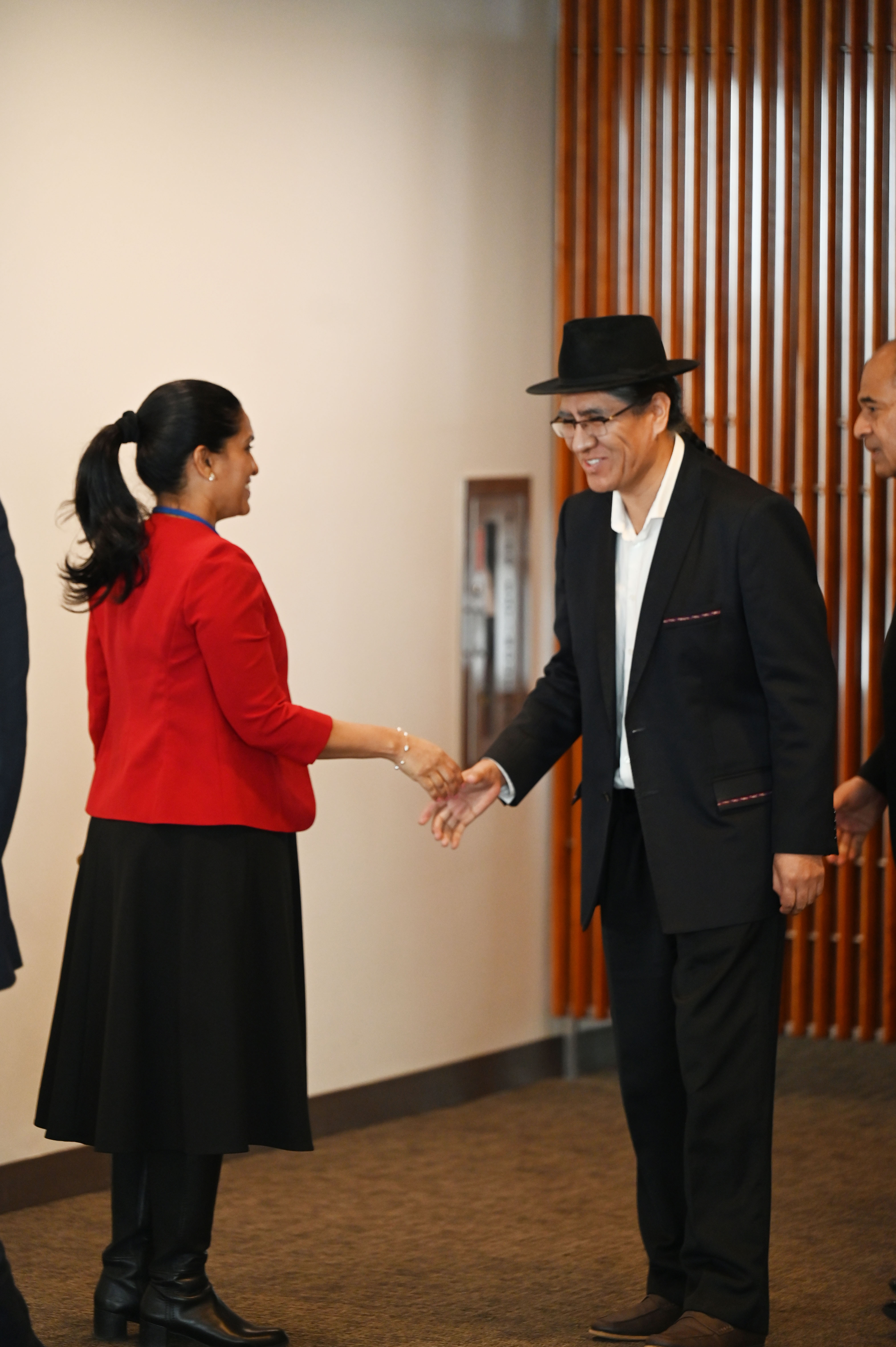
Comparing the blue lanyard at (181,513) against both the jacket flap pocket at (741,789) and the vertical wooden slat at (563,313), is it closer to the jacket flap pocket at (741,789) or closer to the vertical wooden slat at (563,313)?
the jacket flap pocket at (741,789)

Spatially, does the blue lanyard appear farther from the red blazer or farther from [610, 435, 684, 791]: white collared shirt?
[610, 435, 684, 791]: white collared shirt

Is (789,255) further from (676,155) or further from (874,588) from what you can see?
(874,588)

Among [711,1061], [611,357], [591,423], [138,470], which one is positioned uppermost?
[611,357]

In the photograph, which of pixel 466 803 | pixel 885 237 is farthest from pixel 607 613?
pixel 885 237

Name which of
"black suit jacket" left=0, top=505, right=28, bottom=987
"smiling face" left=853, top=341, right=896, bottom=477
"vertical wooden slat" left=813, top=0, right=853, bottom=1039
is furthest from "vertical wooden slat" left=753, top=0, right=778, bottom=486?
"black suit jacket" left=0, top=505, right=28, bottom=987

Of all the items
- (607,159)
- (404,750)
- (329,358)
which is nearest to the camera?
(404,750)

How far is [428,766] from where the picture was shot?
3.06 metres

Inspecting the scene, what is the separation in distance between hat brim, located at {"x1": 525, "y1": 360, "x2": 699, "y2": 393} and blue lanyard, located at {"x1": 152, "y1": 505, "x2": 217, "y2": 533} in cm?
65

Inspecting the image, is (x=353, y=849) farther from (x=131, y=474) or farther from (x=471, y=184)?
(x=471, y=184)

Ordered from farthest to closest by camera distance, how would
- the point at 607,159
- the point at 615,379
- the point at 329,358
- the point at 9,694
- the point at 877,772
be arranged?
1. the point at 607,159
2. the point at 329,358
3. the point at 877,772
4. the point at 615,379
5. the point at 9,694

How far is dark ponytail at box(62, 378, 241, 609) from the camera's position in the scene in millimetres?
2715

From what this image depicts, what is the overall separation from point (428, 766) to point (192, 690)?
1.87 ft

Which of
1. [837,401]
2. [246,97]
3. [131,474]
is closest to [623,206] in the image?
[837,401]

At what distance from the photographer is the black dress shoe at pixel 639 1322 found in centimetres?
286
